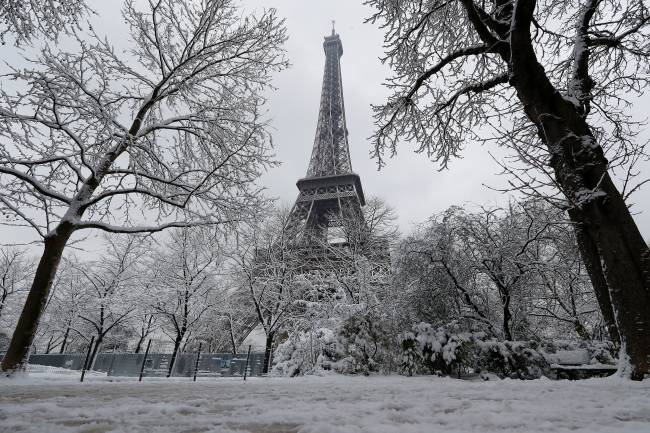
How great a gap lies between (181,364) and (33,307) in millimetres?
11369

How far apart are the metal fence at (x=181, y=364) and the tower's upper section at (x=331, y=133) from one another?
21.0 meters

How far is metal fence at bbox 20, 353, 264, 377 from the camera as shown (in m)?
15.2

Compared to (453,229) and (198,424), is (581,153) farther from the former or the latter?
(453,229)

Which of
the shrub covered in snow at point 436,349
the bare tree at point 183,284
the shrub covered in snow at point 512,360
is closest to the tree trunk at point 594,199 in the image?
the shrub covered in snow at point 512,360

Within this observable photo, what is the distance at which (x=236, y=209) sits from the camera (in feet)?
28.2

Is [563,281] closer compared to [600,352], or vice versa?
[600,352]

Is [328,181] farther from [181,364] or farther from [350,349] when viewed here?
[350,349]

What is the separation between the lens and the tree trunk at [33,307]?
604cm

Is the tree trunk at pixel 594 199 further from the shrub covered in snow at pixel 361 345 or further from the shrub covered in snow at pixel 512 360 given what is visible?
the shrub covered in snow at pixel 361 345

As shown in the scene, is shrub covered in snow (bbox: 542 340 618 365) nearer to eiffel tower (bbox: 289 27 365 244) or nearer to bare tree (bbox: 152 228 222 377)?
eiffel tower (bbox: 289 27 365 244)

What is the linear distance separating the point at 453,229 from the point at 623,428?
9801mm

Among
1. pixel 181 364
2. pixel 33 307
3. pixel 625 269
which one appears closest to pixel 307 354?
pixel 33 307

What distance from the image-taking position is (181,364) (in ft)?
53.0

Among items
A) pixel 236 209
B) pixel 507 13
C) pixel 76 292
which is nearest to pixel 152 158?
pixel 236 209
